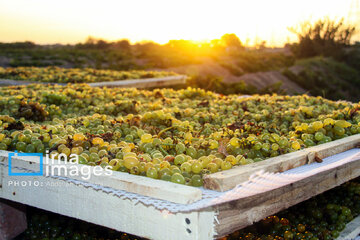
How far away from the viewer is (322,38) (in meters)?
28.1

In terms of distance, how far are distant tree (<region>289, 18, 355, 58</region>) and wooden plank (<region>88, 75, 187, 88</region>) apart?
21020 millimetres

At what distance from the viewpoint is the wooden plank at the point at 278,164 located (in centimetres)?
151

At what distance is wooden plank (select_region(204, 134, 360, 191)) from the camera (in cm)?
151

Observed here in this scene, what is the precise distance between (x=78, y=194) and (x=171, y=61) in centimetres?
1711

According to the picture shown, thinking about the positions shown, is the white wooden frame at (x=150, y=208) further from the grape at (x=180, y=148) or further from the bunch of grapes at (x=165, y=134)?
the grape at (x=180, y=148)

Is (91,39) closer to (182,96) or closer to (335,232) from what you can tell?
(182,96)

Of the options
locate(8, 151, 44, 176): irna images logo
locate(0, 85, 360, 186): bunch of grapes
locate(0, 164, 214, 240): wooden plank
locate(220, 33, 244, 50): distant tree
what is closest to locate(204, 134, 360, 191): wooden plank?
locate(0, 85, 360, 186): bunch of grapes

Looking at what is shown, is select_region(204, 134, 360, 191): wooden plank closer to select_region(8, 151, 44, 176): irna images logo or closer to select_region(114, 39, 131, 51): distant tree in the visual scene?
select_region(8, 151, 44, 176): irna images logo

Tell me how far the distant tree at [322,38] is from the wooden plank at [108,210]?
1100 inches

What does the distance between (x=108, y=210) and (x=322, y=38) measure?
1174 inches

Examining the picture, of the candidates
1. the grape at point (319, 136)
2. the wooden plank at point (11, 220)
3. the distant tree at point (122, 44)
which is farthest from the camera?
the distant tree at point (122, 44)

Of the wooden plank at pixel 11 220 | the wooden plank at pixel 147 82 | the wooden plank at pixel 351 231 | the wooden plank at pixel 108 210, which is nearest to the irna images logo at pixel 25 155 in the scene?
the wooden plank at pixel 108 210

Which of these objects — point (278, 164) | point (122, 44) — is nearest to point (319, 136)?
point (278, 164)

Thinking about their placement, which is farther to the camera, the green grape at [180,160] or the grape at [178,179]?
the green grape at [180,160]
